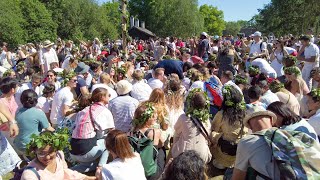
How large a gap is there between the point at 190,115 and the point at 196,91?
55 centimetres

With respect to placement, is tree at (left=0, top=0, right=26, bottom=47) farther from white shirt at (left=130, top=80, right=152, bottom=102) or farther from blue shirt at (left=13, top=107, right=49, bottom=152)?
blue shirt at (left=13, top=107, right=49, bottom=152)

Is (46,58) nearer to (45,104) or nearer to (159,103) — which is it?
(45,104)

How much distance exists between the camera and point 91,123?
5.55 metres

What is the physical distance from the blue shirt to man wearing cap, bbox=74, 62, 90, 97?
4.67 ft

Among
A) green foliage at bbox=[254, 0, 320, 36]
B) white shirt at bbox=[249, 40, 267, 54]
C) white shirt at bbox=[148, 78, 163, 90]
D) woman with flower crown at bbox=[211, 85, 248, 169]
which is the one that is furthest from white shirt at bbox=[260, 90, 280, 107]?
green foliage at bbox=[254, 0, 320, 36]

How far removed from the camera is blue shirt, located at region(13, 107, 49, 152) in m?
5.70

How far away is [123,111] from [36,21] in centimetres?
3573

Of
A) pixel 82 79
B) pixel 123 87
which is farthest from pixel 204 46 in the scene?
pixel 123 87

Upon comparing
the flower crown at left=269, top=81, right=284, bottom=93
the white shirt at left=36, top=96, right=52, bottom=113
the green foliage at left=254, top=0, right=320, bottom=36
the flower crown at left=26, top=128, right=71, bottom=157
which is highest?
the green foliage at left=254, top=0, right=320, bottom=36

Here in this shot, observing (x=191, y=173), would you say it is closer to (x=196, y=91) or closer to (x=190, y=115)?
(x=190, y=115)

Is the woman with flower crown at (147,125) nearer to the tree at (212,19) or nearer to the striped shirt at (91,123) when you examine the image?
the striped shirt at (91,123)

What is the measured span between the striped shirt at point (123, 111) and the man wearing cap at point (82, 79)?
1.05m

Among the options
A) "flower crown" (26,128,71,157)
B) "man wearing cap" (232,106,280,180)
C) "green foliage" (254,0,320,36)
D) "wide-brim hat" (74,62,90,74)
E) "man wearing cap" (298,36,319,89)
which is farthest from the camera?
"green foliage" (254,0,320,36)

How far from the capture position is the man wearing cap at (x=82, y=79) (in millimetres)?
7630
